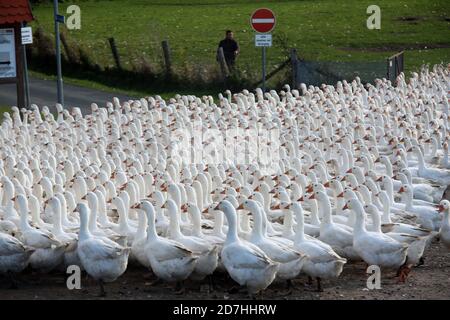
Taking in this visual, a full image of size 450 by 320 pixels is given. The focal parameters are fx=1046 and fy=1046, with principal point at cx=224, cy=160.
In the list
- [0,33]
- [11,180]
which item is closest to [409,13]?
[0,33]

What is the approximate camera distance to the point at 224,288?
38.6 ft

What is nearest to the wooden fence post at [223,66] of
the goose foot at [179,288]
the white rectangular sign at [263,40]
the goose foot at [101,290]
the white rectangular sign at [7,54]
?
the white rectangular sign at [263,40]

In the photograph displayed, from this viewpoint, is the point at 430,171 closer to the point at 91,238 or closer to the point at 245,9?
the point at 91,238

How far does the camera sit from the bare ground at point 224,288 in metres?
11.4

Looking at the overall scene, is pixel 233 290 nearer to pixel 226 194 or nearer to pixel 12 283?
pixel 226 194

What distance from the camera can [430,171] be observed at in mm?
16188

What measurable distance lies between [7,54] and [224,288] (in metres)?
12.7

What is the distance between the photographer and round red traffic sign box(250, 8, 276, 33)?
2322cm

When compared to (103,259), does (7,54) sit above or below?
above

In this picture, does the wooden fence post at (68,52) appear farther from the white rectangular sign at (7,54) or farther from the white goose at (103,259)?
Result: the white goose at (103,259)

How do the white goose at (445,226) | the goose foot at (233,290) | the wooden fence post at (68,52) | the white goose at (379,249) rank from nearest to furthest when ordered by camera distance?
the goose foot at (233,290)
the white goose at (379,249)
the white goose at (445,226)
the wooden fence post at (68,52)

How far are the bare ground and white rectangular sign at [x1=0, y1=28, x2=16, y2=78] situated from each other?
442 inches

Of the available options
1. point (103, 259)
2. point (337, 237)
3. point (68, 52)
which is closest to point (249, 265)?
point (103, 259)

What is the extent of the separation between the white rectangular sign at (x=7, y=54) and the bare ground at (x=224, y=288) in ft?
36.8
